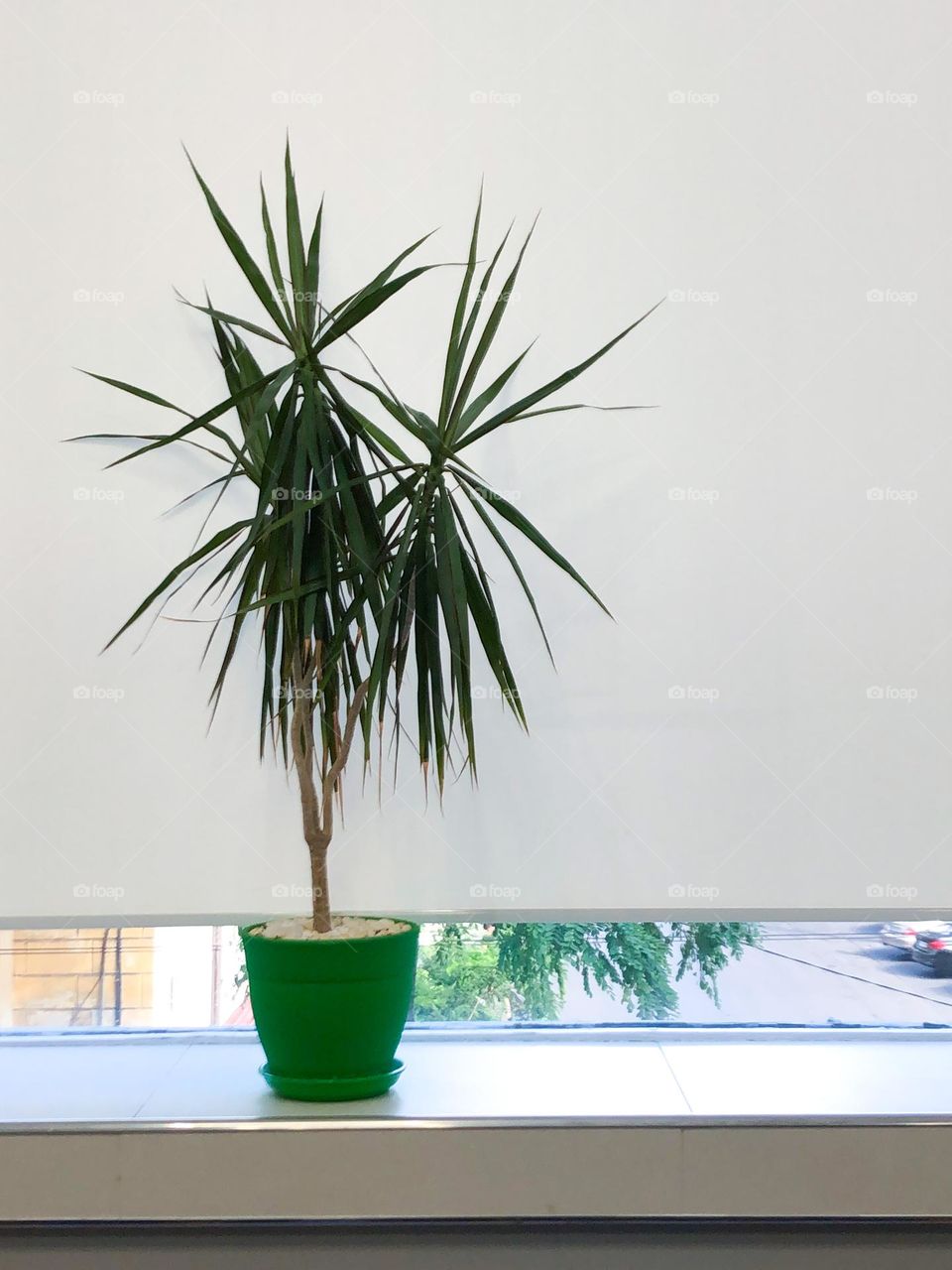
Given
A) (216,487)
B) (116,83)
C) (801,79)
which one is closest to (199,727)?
(216,487)

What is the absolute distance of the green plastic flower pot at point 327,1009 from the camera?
200 cm

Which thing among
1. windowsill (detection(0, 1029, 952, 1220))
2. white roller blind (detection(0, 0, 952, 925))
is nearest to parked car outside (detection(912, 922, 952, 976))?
white roller blind (detection(0, 0, 952, 925))

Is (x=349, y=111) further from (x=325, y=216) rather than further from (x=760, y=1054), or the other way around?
(x=760, y=1054)

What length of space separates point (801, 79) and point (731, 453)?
85 centimetres

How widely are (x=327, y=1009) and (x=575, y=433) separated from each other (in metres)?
1.30

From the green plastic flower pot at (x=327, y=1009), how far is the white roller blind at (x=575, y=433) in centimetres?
33

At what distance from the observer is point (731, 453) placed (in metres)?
2.43

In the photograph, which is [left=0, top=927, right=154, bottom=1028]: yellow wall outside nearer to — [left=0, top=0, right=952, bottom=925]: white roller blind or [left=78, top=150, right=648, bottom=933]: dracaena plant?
[left=0, top=0, right=952, bottom=925]: white roller blind

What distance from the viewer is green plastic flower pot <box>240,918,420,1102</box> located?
200 centimetres

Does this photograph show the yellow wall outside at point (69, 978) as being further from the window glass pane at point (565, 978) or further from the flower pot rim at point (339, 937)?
the flower pot rim at point (339, 937)

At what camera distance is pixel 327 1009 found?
6.55 ft

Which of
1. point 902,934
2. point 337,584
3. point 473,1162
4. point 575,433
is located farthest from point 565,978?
point 575,433

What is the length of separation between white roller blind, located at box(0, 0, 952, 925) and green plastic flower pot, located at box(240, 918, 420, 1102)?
0.33 meters

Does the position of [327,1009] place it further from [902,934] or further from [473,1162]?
[902,934]
